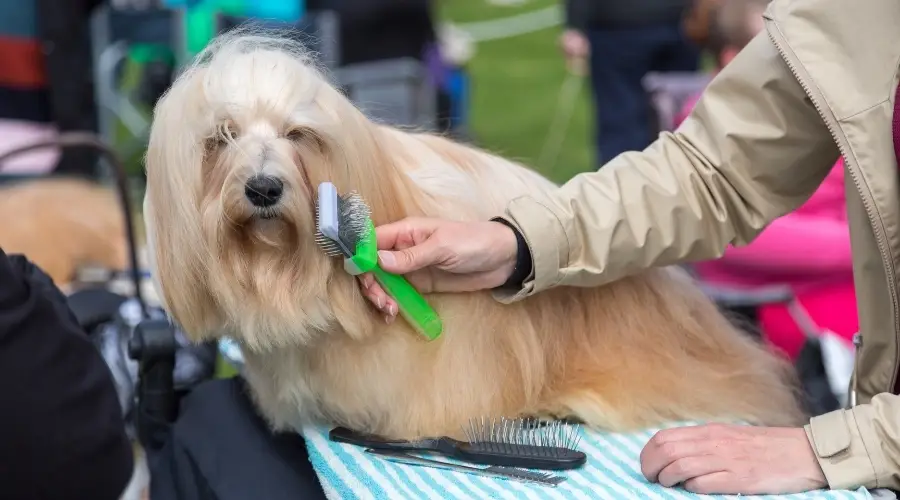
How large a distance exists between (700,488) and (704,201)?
48 cm

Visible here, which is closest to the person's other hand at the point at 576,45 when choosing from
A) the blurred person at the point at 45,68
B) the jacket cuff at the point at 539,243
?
the blurred person at the point at 45,68

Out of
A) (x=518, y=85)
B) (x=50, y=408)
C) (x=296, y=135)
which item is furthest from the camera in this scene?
(x=518, y=85)

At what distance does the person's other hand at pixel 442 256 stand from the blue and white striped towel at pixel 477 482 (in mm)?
211

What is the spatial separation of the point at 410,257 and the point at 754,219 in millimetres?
582

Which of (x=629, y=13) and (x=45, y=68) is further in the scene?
(x=629, y=13)

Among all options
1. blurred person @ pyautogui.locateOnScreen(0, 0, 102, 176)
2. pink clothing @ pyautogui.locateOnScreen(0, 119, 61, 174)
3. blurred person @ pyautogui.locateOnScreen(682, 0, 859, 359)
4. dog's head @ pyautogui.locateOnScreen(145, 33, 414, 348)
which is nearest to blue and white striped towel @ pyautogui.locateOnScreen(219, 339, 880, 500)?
dog's head @ pyautogui.locateOnScreen(145, 33, 414, 348)

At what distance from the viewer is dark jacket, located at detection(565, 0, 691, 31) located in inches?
197

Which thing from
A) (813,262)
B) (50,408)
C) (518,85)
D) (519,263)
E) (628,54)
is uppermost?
(519,263)

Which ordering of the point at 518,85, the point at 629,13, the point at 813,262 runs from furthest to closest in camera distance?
the point at 518,85, the point at 629,13, the point at 813,262

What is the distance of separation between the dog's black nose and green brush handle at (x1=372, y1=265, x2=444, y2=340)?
19 centimetres

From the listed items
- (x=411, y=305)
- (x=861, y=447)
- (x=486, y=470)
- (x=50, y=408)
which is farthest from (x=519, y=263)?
(x=50, y=408)

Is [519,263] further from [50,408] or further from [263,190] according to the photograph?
[50,408]

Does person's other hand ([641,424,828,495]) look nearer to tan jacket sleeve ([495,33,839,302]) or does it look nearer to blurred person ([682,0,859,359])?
tan jacket sleeve ([495,33,839,302])

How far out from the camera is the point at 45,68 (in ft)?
15.5
